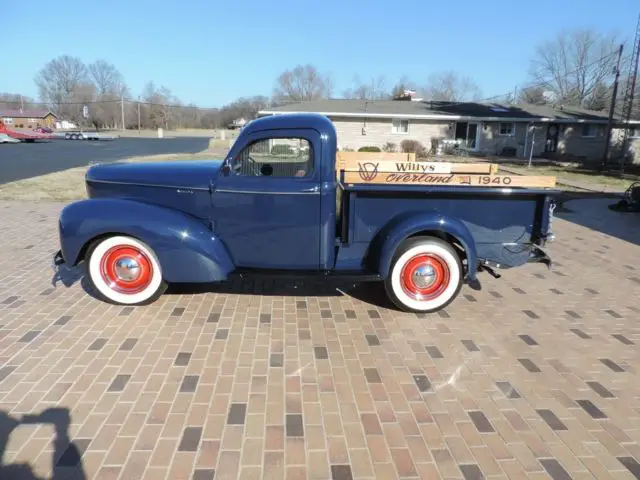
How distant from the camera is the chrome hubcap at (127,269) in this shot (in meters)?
4.23

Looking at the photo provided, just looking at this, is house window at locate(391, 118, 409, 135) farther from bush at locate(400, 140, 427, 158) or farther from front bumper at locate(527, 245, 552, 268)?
front bumper at locate(527, 245, 552, 268)

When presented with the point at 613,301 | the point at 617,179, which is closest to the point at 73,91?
the point at 617,179

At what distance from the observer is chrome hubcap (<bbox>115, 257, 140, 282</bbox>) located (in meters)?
4.23

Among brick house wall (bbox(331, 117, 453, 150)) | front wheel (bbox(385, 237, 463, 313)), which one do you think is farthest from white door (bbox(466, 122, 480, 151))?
front wheel (bbox(385, 237, 463, 313))

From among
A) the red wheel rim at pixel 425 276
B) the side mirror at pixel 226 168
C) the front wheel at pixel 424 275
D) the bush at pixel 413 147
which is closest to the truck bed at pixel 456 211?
the front wheel at pixel 424 275

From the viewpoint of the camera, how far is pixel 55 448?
7.95 ft

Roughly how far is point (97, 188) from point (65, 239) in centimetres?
66

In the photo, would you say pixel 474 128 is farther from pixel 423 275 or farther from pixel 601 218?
pixel 423 275

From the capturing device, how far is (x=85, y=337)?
3707 millimetres

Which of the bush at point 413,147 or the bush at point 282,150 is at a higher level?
the bush at point 413,147

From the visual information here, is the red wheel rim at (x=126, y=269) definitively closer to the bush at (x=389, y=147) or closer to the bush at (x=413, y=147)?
the bush at (x=413, y=147)

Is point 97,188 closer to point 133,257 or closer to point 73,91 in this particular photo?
point 133,257

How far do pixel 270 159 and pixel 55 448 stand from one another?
2.80 m

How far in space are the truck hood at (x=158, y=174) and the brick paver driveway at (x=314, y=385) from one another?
48.3 inches
